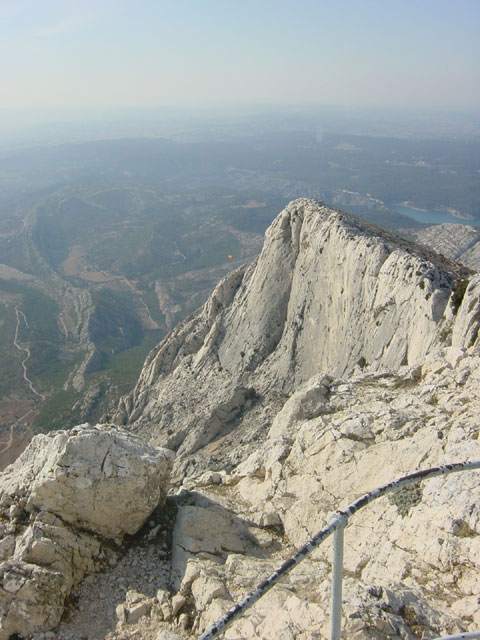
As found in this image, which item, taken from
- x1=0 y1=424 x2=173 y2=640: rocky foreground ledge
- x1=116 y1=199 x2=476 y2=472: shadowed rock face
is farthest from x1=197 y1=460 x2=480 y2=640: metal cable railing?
x1=116 y1=199 x2=476 y2=472: shadowed rock face

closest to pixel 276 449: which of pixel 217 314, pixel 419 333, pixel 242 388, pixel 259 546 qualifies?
pixel 259 546

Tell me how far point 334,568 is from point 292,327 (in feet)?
107

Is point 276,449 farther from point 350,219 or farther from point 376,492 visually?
point 350,219

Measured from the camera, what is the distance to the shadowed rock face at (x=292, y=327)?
86.7ft

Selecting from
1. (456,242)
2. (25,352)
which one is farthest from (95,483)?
(456,242)

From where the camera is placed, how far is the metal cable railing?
210 inches

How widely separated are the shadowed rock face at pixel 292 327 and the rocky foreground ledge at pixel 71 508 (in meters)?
15.3

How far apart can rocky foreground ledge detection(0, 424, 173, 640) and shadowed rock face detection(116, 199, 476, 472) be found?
15.3 m

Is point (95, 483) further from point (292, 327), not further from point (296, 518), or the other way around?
point (292, 327)

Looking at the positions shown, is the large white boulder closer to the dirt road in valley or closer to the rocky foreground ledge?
the rocky foreground ledge

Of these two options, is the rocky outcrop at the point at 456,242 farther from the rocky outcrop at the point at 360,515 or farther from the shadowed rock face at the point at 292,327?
the rocky outcrop at the point at 360,515

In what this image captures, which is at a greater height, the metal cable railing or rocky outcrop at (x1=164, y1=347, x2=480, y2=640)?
the metal cable railing

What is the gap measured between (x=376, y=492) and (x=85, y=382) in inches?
3851

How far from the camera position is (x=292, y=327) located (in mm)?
38438
